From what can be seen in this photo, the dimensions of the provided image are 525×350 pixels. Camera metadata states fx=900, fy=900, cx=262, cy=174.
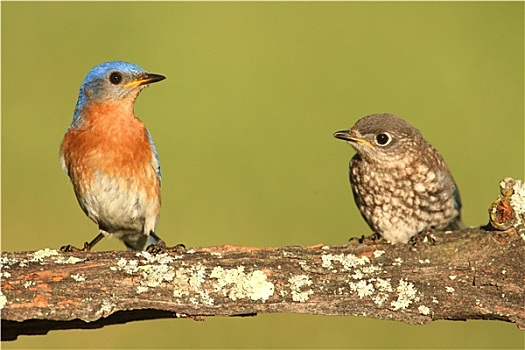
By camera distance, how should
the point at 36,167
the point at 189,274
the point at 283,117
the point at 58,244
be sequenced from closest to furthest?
the point at 189,274 < the point at 58,244 < the point at 36,167 < the point at 283,117

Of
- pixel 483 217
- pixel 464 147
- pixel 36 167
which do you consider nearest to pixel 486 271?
pixel 483 217

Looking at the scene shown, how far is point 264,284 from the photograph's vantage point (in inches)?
228

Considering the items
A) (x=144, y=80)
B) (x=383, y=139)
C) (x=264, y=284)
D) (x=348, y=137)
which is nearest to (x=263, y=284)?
(x=264, y=284)

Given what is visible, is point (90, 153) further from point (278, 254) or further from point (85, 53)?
point (85, 53)

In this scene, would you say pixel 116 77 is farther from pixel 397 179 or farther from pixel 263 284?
pixel 397 179

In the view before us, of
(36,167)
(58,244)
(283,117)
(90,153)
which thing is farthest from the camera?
(283,117)

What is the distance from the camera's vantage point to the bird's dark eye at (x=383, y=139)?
23.1 feet

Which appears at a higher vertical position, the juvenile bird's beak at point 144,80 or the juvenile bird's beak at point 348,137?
the juvenile bird's beak at point 144,80

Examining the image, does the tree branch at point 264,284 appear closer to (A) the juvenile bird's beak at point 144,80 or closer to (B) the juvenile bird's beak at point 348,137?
(B) the juvenile bird's beak at point 348,137

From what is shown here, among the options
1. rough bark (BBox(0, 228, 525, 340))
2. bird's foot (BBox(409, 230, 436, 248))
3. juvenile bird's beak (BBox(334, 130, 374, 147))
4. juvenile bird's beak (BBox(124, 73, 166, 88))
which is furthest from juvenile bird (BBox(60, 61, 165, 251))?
bird's foot (BBox(409, 230, 436, 248))

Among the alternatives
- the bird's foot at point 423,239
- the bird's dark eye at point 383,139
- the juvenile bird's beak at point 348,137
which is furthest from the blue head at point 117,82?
the bird's foot at point 423,239

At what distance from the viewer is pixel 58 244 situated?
9289 mm

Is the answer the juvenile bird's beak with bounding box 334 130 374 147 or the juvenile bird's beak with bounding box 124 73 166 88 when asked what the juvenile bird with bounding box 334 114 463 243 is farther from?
the juvenile bird's beak with bounding box 124 73 166 88

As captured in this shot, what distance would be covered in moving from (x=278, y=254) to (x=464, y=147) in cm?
494
